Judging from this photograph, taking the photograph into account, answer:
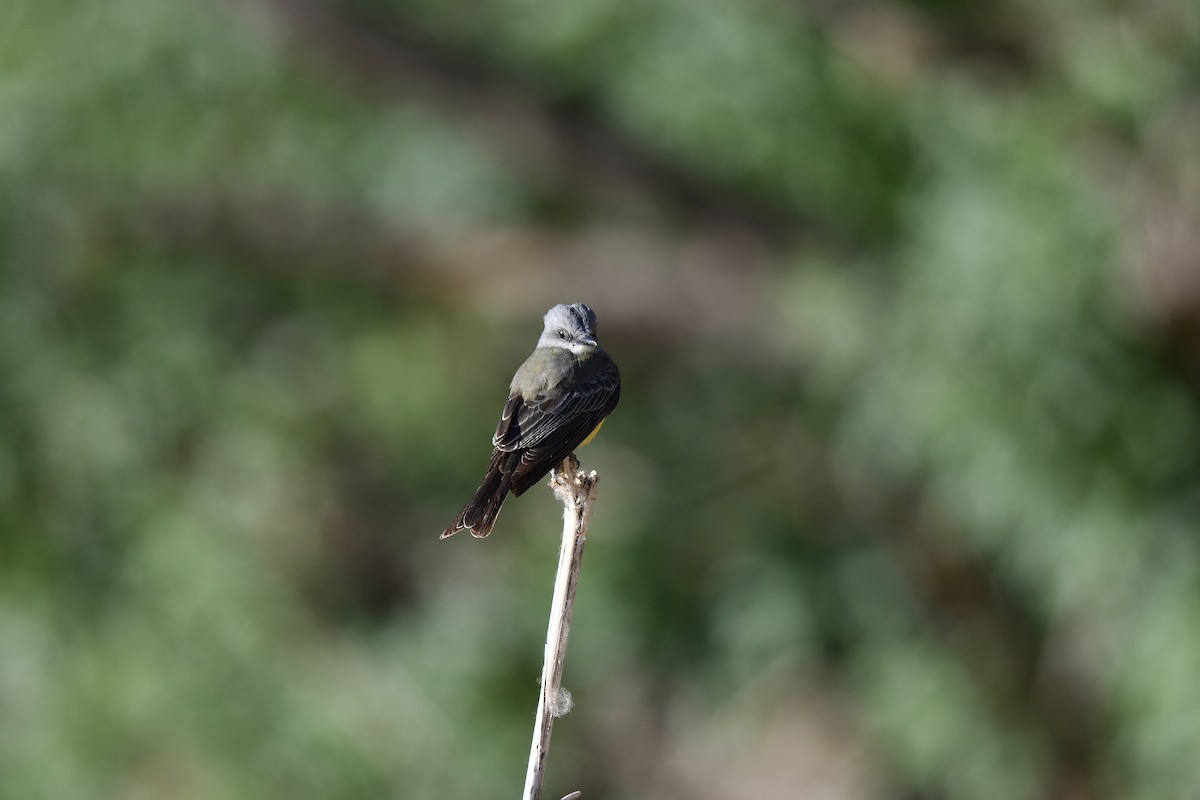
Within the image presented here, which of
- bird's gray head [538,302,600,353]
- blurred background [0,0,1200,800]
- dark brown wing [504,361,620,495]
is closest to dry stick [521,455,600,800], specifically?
dark brown wing [504,361,620,495]

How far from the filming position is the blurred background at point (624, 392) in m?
7.93

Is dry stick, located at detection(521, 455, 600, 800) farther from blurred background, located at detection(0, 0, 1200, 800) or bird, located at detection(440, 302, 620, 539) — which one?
blurred background, located at detection(0, 0, 1200, 800)

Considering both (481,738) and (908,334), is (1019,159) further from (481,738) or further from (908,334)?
(481,738)

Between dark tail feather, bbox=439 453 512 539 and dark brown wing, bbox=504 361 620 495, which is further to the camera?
dark brown wing, bbox=504 361 620 495

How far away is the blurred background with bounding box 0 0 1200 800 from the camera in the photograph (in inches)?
312

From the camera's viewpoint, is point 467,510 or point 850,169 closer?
point 467,510

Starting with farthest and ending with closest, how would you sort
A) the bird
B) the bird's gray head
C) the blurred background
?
the blurred background
the bird's gray head
the bird

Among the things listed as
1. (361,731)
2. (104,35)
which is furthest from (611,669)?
(104,35)

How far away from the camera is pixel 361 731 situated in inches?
398

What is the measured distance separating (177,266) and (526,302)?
3.04 metres

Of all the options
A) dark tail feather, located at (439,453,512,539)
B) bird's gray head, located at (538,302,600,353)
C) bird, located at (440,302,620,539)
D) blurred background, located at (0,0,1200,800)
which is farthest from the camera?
blurred background, located at (0,0,1200,800)

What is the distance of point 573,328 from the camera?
2.65 meters

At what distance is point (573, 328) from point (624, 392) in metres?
8.26

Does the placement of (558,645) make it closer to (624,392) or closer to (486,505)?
(486,505)
